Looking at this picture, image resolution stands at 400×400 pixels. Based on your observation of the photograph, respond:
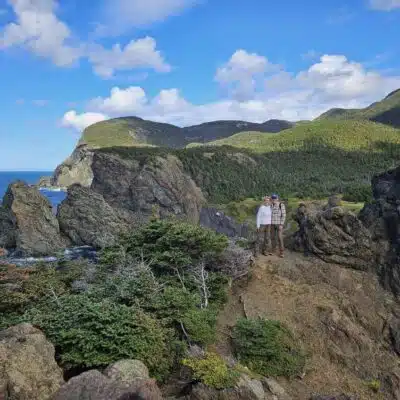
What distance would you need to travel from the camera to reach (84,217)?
118 feet

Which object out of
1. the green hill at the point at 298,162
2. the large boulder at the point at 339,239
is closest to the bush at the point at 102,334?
the large boulder at the point at 339,239

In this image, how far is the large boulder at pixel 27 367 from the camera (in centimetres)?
894

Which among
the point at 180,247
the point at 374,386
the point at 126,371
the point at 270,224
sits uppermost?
the point at 270,224

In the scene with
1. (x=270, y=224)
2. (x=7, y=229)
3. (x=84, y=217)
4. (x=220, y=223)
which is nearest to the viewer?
(x=270, y=224)

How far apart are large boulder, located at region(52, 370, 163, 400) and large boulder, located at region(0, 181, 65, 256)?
78.8ft

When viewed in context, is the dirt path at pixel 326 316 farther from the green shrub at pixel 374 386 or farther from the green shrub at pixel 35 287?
the green shrub at pixel 35 287

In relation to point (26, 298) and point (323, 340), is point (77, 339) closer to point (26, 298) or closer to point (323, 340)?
point (26, 298)

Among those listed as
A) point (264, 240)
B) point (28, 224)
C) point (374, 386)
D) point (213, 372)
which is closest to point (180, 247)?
point (264, 240)

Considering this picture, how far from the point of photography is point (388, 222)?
65.4 ft

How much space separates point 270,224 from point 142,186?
244 ft

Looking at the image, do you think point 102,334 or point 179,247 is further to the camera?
point 179,247

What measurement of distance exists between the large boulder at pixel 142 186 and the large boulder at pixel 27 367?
249 ft

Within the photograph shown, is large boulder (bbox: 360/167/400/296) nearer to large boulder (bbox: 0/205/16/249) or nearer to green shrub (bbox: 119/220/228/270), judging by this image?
green shrub (bbox: 119/220/228/270)

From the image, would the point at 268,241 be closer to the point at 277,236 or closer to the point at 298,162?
the point at 277,236
